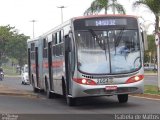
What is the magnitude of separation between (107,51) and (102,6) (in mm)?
21066

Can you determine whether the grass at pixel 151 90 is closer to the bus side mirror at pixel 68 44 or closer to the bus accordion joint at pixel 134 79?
the bus accordion joint at pixel 134 79

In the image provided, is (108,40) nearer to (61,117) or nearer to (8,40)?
(61,117)

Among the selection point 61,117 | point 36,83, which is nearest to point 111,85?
point 61,117

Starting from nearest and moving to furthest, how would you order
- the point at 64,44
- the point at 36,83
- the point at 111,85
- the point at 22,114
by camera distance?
the point at 22,114 < the point at 111,85 < the point at 64,44 < the point at 36,83

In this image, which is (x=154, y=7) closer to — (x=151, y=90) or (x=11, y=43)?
(x=151, y=90)

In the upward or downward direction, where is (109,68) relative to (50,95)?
upward

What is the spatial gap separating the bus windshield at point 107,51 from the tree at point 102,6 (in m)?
20.0

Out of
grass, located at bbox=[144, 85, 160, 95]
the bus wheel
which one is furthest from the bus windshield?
grass, located at bbox=[144, 85, 160, 95]

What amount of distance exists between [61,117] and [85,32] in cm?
414

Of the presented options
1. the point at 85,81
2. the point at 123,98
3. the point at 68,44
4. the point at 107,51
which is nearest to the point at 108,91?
the point at 85,81

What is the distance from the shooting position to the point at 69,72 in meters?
18.7

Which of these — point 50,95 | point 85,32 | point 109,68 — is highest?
point 85,32

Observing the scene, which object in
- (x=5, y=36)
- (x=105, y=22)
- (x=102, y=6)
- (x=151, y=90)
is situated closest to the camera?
(x=105, y=22)

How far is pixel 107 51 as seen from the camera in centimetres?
1788
